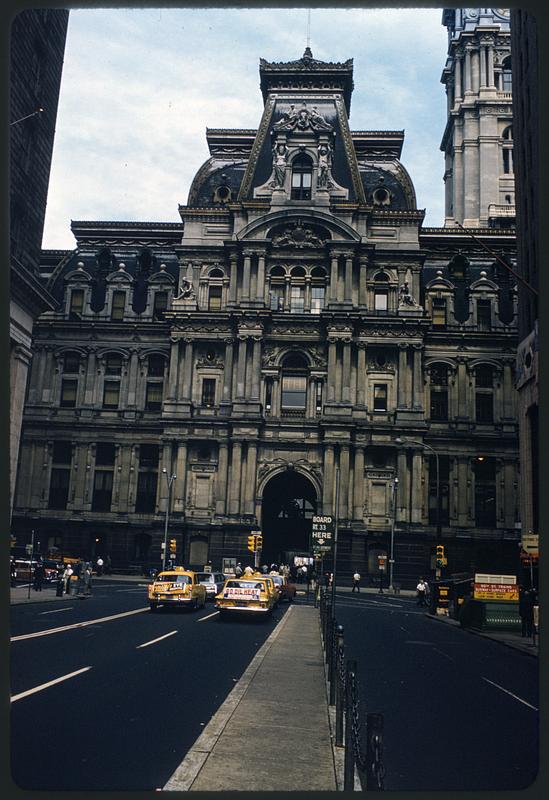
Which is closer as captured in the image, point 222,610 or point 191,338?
point 222,610

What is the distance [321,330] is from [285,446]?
31.3 feet

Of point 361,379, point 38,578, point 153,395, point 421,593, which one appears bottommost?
point 421,593

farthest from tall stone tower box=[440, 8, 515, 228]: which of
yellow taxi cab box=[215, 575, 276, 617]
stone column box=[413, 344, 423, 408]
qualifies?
yellow taxi cab box=[215, 575, 276, 617]

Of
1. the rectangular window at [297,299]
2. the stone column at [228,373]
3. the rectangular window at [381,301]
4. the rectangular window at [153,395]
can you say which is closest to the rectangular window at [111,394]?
the rectangular window at [153,395]

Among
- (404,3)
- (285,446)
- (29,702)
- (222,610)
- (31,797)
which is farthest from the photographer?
(285,446)

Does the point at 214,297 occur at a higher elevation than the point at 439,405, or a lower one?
higher

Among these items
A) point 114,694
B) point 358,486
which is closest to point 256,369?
point 358,486

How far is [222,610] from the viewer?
96.1 feet

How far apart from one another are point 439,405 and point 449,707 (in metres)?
54.5

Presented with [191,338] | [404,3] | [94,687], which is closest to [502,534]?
[191,338]

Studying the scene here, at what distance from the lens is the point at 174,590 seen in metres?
32.4

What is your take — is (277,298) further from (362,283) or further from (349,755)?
(349,755)

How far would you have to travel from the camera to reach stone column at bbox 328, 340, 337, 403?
6266cm

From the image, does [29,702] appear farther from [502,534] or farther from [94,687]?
[502,534]
